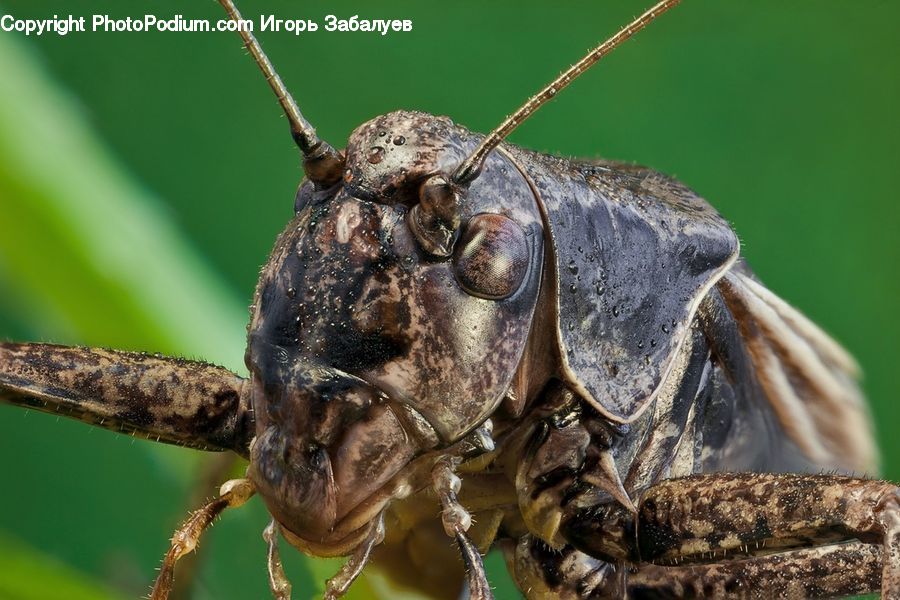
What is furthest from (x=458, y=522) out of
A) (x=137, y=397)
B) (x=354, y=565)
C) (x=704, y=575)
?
(x=137, y=397)

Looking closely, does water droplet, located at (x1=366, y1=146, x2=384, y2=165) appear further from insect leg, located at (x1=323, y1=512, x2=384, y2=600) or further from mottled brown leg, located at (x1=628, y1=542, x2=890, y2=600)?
mottled brown leg, located at (x1=628, y1=542, x2=890, y2=600)

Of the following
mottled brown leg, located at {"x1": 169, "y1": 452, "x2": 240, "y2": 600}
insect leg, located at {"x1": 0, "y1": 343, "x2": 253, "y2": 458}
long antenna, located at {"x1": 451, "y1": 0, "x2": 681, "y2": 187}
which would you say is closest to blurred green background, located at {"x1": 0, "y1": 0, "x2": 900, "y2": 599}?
mottled brown leg, located at {"x1": 169, "y1": 452, "x2": 240, "y2": 600}

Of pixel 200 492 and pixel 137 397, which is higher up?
pixel 137 397

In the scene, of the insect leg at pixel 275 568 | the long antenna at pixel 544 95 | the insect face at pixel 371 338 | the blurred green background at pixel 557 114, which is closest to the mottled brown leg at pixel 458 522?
the insect face at pixel 371 338

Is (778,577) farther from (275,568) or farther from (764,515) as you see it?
(275,568)

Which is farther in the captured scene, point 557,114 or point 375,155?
point 557,114

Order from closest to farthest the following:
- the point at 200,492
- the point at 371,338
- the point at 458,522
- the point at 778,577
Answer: the point at 371,338, the point at 458,522, the point at 778,577, the point at 200,492

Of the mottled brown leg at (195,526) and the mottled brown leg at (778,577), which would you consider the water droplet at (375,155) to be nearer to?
the mottled brown leg at (195,526)
